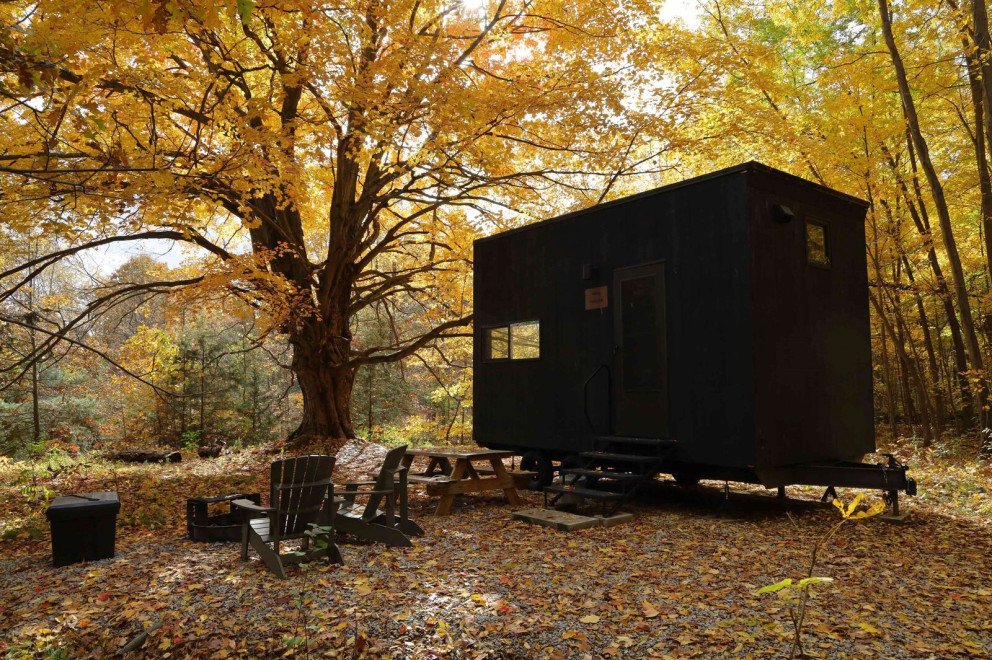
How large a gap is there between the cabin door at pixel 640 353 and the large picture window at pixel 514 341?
144 cm

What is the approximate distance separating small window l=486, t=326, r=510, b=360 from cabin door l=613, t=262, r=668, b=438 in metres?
2.05

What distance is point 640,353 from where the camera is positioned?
24.6ft

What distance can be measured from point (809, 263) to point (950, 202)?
22.8ft

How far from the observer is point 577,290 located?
8.27 meters

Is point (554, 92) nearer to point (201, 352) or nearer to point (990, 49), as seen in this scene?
point (990, 49)

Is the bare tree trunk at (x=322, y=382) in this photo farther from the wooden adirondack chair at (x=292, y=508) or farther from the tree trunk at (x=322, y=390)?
the wooden adirondack chair at (x=292, y=508)

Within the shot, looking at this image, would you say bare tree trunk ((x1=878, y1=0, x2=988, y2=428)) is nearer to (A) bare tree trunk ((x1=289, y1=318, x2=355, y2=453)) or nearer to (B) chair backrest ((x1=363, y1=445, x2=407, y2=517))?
(B) chair backrest ((x1=363, y1=445, x2=407, y2=517))

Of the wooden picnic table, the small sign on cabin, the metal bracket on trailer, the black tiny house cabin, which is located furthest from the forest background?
the metal bracket on trailer

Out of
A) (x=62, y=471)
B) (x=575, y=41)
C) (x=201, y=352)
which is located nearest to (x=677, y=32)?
(x=575, y=41)

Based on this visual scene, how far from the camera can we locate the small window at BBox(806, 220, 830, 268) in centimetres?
729

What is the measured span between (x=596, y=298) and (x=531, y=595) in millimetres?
4411

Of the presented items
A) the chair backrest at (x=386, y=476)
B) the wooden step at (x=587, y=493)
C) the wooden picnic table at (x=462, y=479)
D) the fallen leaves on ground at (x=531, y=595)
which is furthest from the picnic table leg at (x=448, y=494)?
the chair backrest at (x=386, y=476)

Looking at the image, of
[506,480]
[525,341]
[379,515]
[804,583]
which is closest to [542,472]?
[506,480]

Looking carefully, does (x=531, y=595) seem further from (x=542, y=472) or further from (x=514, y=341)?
(x=514, y=341)
